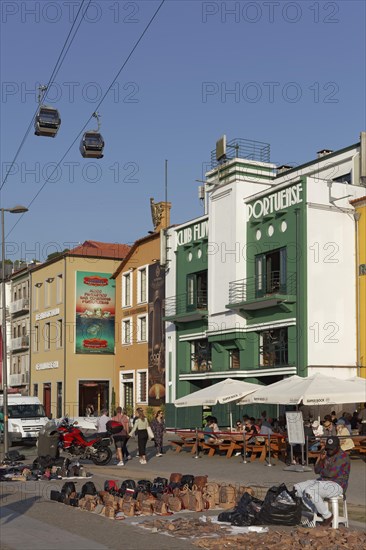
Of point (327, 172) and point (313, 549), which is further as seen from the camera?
point (327, 172)

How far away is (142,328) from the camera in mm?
51844

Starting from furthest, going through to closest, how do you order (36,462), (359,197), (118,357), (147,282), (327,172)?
(118,357) < (147,282) < (327,172) < (359,197) < (36,462)

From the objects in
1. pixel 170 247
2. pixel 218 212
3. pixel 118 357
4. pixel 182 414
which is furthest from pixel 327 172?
pixel 118 357

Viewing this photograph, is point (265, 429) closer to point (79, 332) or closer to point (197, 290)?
point (197, 290)

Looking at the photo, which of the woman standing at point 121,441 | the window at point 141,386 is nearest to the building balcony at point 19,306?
the window at point 141,386

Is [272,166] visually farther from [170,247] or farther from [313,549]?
[313,549]

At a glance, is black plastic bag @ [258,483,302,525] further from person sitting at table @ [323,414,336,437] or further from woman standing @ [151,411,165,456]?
woman standing @ [151,411,165,456]

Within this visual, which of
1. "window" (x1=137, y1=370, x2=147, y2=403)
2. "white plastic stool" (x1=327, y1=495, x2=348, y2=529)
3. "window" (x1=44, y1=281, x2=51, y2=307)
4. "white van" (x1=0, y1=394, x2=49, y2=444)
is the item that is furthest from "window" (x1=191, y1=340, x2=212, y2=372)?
"white plastic stool" (x1=327, y1=495, x2=348, y2=529)

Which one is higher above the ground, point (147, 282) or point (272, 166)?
point (272, 166)

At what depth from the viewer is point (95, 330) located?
57.7 metres

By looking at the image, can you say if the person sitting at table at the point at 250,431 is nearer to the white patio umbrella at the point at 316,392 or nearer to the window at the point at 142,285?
the white patio umbrella at the point at 316,392

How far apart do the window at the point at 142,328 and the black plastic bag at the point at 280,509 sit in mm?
38085

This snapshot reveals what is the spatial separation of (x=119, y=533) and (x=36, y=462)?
38.3ft

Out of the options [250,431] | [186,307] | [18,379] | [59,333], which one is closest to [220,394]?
[250,431]
